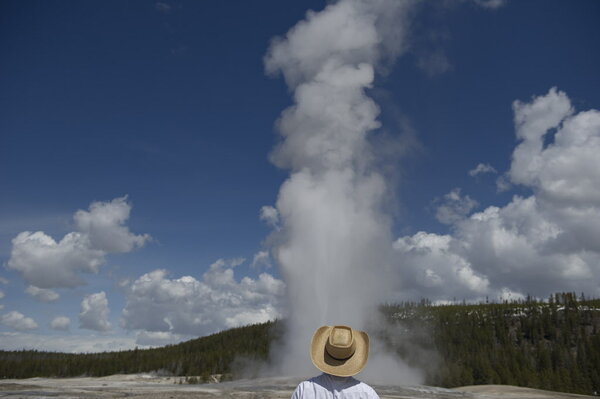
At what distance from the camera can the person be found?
11.7 ft

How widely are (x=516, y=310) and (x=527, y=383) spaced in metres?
58.3

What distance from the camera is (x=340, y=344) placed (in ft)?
11.7

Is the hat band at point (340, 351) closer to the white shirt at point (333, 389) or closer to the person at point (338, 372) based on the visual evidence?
the person at point (338, 372)

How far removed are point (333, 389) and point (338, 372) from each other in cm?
14

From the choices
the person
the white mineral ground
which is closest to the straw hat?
the person

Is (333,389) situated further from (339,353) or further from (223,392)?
(223,392)

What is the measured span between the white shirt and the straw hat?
92 millimetres

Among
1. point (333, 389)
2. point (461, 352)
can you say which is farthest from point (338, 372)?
point (461, 352)

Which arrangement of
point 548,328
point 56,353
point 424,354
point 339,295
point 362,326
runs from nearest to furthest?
point 339,295 → point 362,326 → point 424,354 → point 548,328 → point 56,353

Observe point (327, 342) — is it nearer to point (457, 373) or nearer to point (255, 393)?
point (255, 393)

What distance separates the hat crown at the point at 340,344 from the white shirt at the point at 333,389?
0.62 ft

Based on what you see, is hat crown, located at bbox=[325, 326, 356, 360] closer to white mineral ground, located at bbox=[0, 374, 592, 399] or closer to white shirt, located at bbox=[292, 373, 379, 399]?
white shirt, located at bbox=[292, 373, 379, 399]

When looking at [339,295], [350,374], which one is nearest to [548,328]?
[339,295]

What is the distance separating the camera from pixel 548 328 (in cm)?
8869
